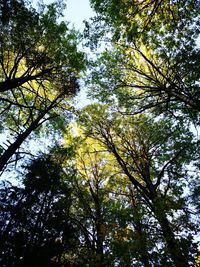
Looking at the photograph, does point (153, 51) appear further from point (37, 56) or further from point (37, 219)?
point (37, 219)

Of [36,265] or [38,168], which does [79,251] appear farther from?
[38,168]

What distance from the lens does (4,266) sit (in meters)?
9.66

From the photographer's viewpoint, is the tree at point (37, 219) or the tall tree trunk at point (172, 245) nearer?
the tall tree trunk at point (172, 245)

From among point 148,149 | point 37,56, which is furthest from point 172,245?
point 37,56

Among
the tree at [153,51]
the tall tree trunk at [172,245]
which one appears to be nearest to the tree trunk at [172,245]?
the tall tree trunk at [172,245]

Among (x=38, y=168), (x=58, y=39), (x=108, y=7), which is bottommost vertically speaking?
(x=38, y=168)

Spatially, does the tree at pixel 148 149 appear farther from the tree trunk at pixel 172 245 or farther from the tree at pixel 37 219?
the tree at pixel 37 219

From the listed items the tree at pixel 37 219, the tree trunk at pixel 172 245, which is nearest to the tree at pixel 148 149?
the tree trunk at pixel 172 245

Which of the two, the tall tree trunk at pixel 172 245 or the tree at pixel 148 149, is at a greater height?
the tree at pixel 148 149

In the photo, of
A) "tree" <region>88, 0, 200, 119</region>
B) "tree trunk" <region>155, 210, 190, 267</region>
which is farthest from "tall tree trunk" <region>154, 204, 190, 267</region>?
"tree" <region>88, 0, 200, 119</region>

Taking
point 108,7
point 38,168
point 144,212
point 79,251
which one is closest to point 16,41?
point 108,7

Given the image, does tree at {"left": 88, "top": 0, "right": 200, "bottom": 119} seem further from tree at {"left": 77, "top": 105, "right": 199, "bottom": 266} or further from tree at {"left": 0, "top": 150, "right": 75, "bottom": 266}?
tree at {"left": 0, "top": 150, "right": 75, "bottom": 266}

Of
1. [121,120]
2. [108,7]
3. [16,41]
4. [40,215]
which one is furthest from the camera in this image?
[121,120]

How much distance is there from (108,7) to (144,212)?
870 centimetres
